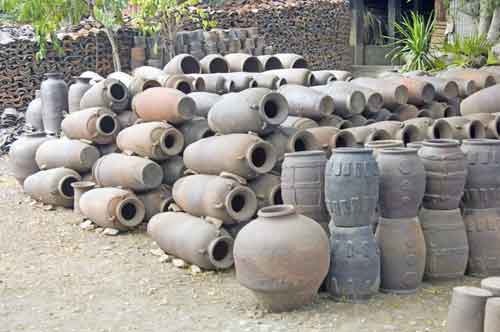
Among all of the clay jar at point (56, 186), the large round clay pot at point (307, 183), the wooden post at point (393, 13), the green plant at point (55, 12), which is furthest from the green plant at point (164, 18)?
the wooden post at point (393, 13)

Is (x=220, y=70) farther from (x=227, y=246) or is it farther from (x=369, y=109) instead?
(x=227, y=246)

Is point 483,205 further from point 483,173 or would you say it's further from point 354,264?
point 354,264

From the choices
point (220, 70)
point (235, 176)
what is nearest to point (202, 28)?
point (220, 70)

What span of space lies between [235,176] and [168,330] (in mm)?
1390

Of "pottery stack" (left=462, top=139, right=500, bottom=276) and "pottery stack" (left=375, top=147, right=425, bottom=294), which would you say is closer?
"pottery stack" (left=375, top=147, right=425, bottom=294)

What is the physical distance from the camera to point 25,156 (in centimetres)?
724

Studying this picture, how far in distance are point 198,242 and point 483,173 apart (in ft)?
6.48

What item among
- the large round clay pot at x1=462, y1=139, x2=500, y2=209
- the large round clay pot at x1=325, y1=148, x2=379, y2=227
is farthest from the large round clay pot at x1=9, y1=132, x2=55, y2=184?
the large round clay pot at x1=462, y1=139, x2=500, y2=209

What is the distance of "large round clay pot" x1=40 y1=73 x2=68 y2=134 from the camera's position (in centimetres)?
779

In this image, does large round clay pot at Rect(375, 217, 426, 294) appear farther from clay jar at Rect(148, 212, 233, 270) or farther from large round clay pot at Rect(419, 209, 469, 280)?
clay jar at Rect(148, 212, 233, 270)

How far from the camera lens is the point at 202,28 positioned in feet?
41.4

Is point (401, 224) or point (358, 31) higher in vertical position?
point (358, 31)

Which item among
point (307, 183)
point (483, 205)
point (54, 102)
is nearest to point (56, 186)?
point (54, 102)

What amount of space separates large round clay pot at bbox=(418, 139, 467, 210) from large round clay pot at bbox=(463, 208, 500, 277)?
215 millimetres
